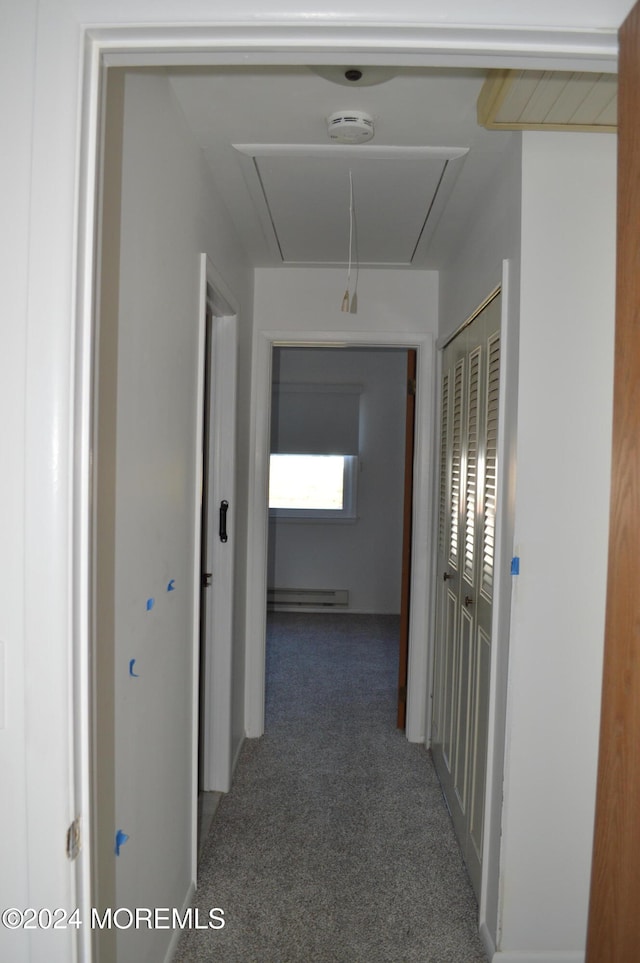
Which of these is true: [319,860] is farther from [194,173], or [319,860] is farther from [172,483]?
[194,173]

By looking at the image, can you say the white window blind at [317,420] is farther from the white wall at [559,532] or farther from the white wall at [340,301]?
the white wall at [559,532]

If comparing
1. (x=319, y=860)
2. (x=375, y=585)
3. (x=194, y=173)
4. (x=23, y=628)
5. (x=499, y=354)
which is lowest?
(x=319, y=860)

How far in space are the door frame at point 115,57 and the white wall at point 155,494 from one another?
503mm

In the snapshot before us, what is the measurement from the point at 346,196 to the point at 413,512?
1.66m

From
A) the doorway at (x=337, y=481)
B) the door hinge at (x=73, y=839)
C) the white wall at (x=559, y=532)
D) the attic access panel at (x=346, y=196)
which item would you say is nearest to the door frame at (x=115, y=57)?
the door hinge at (x=73, y=839)

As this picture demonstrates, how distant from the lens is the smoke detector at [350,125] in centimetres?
182

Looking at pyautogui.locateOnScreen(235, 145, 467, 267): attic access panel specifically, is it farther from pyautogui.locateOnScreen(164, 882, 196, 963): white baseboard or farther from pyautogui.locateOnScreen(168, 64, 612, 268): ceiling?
pyautogui.locateOnScreen(164, 882, 196, 963): white baseboard

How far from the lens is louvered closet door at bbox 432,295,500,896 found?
225 centimetres

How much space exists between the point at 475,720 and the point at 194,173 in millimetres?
2096

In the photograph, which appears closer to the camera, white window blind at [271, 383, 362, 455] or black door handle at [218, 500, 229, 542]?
black door handle at [218, 500, 229, 542]

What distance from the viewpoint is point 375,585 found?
5973 millimetres

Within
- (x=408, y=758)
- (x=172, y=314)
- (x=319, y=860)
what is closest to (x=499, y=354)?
(x=172, y=314)

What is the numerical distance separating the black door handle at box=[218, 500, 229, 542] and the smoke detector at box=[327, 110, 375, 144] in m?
1.51

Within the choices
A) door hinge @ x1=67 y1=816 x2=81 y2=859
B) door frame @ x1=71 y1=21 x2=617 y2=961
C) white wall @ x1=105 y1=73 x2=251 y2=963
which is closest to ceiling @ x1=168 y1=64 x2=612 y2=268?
white wall @ x1=105 y1=73 x2=251 y2=963
